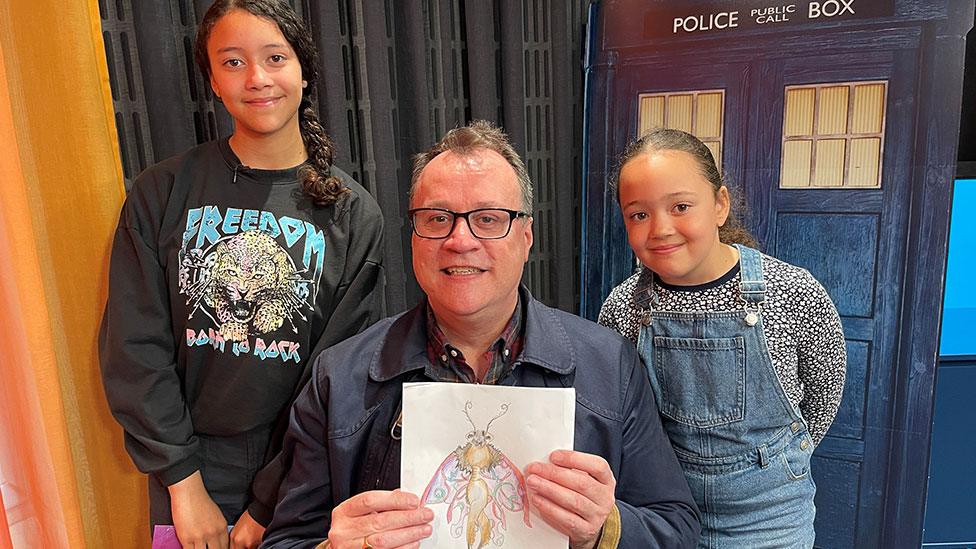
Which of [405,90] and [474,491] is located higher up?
[405,90]

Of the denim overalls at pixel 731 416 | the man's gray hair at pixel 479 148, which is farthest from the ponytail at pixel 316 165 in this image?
the denim overalls at pixel 731 416

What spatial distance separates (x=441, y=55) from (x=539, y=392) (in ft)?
4.32

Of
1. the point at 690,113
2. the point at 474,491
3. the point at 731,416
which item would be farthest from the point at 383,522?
the point at 690,113

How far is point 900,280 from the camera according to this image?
173cm

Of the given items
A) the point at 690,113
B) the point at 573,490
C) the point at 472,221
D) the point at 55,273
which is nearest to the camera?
the point at 573,490

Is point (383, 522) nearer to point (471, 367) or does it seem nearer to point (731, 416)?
point (471, 367)

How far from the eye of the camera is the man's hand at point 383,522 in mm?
1156

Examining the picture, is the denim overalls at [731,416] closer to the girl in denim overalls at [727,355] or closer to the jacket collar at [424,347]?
the girl in denim overalls at [727,355]

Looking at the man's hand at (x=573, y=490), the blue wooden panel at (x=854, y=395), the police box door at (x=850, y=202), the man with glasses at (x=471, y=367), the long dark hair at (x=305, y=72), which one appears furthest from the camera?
the blue wooden panel at (x=854, y=395)

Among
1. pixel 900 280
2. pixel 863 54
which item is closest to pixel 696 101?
pixel 863 54

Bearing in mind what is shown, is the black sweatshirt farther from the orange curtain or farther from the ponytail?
the orange curtain

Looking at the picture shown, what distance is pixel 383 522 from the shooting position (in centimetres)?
116

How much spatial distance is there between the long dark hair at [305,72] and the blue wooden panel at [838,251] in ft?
3.93

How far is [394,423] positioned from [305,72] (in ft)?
2.82
